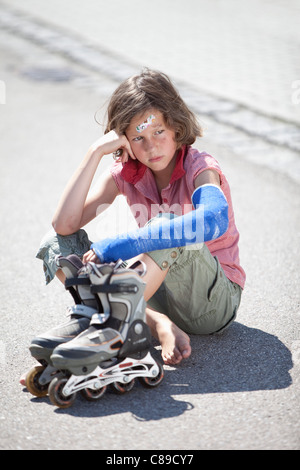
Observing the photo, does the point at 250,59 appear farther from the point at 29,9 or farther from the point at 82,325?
the point at 82,325

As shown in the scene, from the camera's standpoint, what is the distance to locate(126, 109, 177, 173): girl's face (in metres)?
3.02

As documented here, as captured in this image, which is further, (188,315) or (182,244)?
(188,315)

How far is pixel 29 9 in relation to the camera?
10820 millimetres

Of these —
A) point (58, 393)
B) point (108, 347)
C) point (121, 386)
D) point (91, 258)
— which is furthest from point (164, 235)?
point (58, 393)

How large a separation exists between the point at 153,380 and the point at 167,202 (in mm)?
880

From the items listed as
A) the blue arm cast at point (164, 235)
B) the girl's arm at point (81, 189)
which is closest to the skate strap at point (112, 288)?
the blue arm cast at point (164, 235)

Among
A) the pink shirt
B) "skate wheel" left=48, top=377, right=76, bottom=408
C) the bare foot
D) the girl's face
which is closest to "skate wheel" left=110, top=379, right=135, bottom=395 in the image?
"skate wheel" left=48, top=377, right=76, bottom=408

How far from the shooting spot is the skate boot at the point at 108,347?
237 cm

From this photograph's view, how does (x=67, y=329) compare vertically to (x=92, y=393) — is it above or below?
above

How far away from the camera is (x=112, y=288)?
2412mm

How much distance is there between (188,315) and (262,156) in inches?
111

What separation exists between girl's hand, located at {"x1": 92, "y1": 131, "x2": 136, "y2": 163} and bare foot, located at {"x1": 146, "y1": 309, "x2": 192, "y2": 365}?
2.47ft

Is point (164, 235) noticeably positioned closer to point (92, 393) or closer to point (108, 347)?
point (108, 347)
